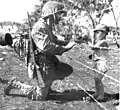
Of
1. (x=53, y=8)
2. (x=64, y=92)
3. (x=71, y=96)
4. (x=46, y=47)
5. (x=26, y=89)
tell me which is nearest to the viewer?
(x=46, y=47)

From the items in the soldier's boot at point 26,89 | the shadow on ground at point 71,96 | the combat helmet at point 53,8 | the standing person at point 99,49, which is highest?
the combat helmet at point 53,8

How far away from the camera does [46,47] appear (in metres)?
4.25

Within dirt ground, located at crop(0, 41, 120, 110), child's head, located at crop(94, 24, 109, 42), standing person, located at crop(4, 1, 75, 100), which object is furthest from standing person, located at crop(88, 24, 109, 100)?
standing person, located at crop(4, 1, 75, 100)

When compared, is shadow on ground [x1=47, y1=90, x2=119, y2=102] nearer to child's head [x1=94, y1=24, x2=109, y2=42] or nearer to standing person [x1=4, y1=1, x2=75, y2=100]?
standing person [x1=4, y1=1, x2=75, y2=100]

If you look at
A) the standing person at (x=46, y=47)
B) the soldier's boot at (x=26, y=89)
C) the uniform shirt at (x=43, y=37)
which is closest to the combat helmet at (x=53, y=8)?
the standing person at (x=46, y=47)

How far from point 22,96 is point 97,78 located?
1643 millimetres

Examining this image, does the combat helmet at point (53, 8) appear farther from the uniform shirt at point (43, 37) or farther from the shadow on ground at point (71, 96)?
the shadow on ground at point (71, 96)

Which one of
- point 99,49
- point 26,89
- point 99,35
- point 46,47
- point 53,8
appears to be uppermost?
point 53,8

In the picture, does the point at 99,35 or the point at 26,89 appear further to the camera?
the point at 26,89

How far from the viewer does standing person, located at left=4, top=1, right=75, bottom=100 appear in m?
4.29

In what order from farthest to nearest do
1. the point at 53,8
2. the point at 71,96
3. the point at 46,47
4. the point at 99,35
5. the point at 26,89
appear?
the point at 71,96 → the point at 26,89 → the point at 99,35 → the point at 53,8 → the point at 46,47

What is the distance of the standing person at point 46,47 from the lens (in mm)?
4293

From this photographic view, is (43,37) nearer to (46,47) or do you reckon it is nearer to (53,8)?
(46,47)

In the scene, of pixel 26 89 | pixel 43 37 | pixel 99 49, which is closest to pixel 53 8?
pixel 43 37
